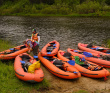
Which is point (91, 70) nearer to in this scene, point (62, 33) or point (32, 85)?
point (32, 85)

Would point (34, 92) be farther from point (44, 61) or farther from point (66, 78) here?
point (44, 61)

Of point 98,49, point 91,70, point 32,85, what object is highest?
point 32,85

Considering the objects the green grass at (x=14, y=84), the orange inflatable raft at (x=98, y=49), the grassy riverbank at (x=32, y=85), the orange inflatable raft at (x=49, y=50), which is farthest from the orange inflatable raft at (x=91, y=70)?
the orange inflatable raft at (x=98, y=49)

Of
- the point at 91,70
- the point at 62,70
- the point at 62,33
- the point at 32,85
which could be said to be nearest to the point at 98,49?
the point at 91,70

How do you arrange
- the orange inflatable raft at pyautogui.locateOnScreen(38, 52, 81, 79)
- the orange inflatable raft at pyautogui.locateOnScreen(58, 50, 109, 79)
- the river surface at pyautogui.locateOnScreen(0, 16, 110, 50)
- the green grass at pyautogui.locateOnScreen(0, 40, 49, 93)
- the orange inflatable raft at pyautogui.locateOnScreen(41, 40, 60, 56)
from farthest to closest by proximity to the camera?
1. the river surface at pyautogui.locateOnScreen(0, 16, 110, 50)
2. the orange inflatable raft at pyautogui.locateOnScreen(41, 40, 60, 56)
3. the orange inflatable raft at pyautogui.locateOnScreen(58, 50, 109, 79)
4. the orange inflatable raft at pyautogui.locateOnScreen(38, 52, 81, 79)
5. the green grass at pyautogui.locateOnScreen(0, 40, 49, 93)

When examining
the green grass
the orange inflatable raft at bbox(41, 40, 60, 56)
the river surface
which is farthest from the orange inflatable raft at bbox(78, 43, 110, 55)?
the green grass

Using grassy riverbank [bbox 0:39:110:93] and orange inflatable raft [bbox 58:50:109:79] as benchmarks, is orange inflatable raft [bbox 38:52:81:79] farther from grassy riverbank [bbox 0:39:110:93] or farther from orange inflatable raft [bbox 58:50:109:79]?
orange inflatable raft [bbox 58:50:109:79]

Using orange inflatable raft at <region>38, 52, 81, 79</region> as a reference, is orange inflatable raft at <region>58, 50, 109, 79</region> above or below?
below

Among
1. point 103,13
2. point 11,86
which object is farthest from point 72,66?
point 103,13

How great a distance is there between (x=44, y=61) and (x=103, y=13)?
99.9 ft

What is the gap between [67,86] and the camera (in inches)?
211

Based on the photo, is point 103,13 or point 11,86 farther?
point 103,13

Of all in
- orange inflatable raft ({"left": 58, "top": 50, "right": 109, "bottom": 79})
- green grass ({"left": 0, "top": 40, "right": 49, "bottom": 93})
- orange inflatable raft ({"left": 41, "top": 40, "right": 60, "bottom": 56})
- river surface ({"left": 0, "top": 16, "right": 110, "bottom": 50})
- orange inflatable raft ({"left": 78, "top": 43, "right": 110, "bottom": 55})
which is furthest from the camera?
river surface ({"left": 0, "top": 16, "right": 110, "bottom": 50})

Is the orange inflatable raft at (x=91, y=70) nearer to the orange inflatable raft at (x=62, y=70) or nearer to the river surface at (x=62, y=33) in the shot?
the orange inflatable raft at (x=62, y=70)
